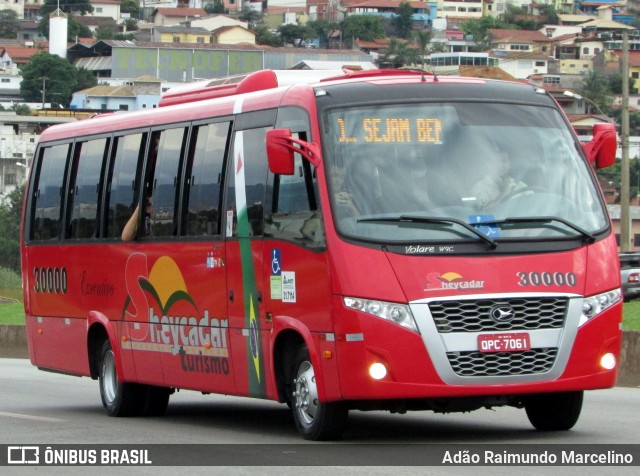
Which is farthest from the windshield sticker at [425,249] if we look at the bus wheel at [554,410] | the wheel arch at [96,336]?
the wheel arch at [96,336]

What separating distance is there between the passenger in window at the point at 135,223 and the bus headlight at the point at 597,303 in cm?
522

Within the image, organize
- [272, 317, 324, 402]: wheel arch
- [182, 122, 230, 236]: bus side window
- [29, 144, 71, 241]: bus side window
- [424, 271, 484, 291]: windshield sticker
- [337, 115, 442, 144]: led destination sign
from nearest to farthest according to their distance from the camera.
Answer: [424, 271, 484, 291]: windshield sticker
[337, 115, 442, 144]: led destination sign
[272, 317, 324, 402]: wheel arch
[182, 122, 230, 236]: bus side window
[29, 144, 71, 241]: bus side window

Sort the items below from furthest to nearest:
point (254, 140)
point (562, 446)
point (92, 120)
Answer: point (92, 120) < point (254, 140) < point (562, 446)

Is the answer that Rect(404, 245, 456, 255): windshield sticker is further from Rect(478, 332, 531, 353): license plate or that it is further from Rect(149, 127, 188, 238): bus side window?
Rect(149, 127, 188, 238): bus side window

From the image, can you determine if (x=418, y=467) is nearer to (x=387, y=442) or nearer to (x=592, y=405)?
(x=387, y=442)

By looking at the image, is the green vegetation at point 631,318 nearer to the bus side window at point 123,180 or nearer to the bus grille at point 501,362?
the bus side window at point 123,180

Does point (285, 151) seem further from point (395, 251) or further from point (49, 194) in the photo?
point (49, 194)

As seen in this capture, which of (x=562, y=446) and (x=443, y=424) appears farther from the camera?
(x=443, y=424)

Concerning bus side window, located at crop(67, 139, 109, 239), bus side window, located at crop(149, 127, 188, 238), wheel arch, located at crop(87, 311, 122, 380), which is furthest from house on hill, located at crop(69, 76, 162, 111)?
bus side window, located at crop(149, 127, 188, 238)

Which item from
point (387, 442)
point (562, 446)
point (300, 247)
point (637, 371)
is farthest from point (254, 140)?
point (637, 371)

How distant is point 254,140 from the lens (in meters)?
14.4

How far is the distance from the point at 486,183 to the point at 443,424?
→ 282cm

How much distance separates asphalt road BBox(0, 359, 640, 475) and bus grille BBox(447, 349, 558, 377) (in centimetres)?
61

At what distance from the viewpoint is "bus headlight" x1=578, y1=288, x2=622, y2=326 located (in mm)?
12633
